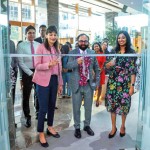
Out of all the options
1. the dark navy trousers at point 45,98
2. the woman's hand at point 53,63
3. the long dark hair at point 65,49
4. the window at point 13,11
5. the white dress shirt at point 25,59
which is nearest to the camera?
the woman's hand at point 53,63

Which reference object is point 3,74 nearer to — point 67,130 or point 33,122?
point 67,130

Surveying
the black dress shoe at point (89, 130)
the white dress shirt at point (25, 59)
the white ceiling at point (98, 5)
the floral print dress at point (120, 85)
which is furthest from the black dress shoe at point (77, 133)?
the white ceiling at point (98, 5)

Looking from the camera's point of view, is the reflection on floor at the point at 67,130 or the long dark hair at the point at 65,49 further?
the long dark hair at the point at 65,49

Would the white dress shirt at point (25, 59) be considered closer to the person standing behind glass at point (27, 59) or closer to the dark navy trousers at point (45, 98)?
the person standing behind glass at point (27, 59)

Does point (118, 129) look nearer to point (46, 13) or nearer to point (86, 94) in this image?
point (86, 94)

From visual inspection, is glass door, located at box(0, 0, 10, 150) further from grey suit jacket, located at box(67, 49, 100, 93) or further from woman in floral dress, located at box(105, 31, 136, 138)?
woman in floral dress, located at box(105, 31, 136, 138)

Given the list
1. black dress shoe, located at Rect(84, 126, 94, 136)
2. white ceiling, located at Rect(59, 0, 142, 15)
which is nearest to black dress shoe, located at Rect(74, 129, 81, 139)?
black dress shoe, located at Rect(84, 126, 94, 136)

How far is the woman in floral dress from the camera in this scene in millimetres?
2457

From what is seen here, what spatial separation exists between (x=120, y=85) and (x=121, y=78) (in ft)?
0.26

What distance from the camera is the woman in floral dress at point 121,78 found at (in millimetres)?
2457

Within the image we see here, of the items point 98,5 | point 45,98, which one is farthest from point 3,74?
point 98,5

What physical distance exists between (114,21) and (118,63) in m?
0.43

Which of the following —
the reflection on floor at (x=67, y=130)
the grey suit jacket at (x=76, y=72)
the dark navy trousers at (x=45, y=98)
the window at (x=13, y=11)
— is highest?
the window at (x=13, y=11)

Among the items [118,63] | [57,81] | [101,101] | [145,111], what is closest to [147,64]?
[145,111]
